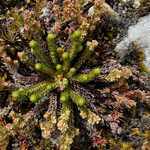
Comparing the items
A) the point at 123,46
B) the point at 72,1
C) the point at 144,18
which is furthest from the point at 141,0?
the point at 72,1

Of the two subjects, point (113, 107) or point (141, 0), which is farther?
point (141, 0)

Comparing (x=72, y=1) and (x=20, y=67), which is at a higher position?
(x=72, y=1)

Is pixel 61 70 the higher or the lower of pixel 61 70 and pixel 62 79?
the higher

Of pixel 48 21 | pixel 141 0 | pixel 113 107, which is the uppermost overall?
pixel 141 0

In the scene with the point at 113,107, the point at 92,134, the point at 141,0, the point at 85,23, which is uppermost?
the point at 141,0

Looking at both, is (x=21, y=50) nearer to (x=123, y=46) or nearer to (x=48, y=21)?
(x=48, y=21)

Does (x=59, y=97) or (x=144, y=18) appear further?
(x=144, y=18)

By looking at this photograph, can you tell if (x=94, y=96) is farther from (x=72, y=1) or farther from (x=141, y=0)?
(x=141, y=0)

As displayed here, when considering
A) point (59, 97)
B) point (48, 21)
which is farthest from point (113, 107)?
point (48, 21)

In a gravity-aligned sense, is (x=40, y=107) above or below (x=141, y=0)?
below
